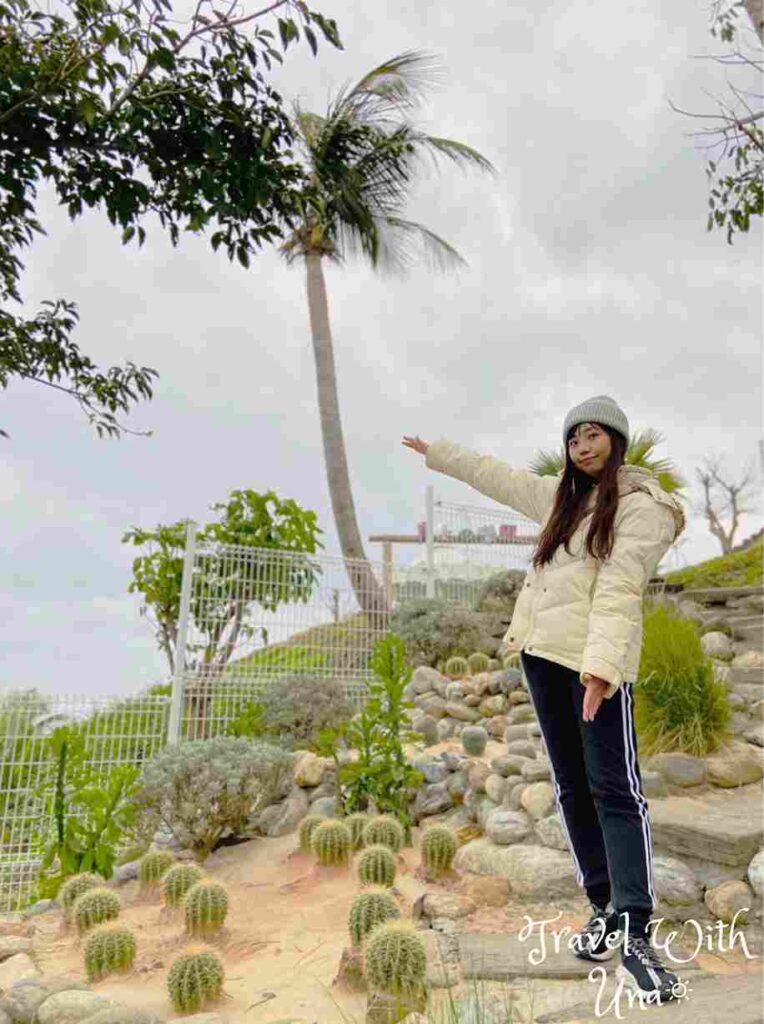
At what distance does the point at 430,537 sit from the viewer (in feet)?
31.4

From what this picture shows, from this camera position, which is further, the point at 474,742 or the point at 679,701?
the point at 474,742

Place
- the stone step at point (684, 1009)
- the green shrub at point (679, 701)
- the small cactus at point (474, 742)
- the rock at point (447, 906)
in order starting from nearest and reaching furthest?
the stone step at point (684, 1009)
the rock at point (447, 906)
the green shrub at point (679, 701)
the small cactus at point (474, 742)

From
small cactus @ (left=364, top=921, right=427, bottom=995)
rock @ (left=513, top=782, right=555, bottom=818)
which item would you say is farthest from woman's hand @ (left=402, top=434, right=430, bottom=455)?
rock @ (left=513, top=782, right=555, bottom=818)

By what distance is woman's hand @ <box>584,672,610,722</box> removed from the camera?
7.38 feet

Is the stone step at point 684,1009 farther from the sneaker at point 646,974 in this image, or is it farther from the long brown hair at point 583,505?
the long brown hair at point 583,505

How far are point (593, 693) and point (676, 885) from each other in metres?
1.75

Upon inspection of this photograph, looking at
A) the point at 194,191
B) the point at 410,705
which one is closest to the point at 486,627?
the point at 410,705

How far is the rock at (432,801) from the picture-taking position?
15.1 ft

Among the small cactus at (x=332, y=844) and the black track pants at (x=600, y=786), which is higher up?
the black track pants at (x=600, y=786)

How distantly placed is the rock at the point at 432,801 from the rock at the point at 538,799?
562 mm

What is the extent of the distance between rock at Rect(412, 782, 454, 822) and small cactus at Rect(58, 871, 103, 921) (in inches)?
69.1

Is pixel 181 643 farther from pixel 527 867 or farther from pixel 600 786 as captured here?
pixel 600 786

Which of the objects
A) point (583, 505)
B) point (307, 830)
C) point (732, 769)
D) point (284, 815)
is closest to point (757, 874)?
point (732, 769)

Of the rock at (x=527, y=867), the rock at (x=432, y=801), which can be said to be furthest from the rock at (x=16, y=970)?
the rock at (x=432, y=801)
